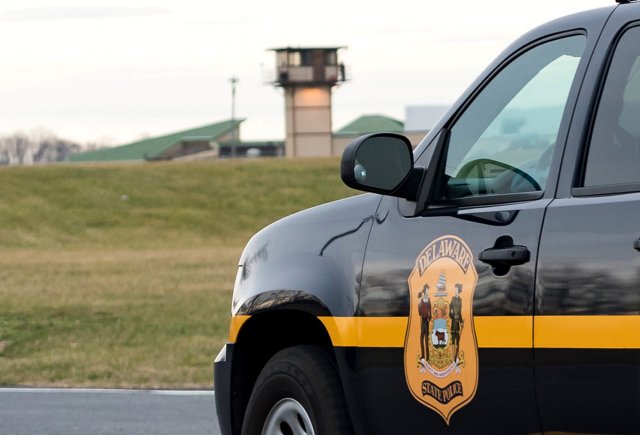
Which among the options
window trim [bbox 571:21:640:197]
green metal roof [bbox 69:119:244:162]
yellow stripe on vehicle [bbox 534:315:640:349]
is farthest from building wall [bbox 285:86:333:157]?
yellow stripe on vehicle [bbox 534:315:640:349]

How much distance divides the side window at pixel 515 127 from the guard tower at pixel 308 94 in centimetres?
10507

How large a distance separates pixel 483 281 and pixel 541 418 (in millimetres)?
456

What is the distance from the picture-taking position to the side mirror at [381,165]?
526 cm

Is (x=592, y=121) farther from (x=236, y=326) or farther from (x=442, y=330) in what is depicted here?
(x=236, y=326)

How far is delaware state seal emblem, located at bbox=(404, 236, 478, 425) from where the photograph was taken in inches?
193

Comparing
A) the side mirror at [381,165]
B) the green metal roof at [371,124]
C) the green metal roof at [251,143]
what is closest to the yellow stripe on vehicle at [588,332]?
the side mirror at [381,165]

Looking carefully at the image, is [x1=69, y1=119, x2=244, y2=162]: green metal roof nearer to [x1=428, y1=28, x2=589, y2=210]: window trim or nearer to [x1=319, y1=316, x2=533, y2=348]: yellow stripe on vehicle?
[x1=319, y1=316, x2=533, y2=348]: yellow stripe on vehicle

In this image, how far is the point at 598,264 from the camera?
4320mm

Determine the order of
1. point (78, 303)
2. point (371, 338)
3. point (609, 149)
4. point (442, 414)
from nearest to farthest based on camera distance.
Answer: point (609, 149), point (442, 414), point (371, 338), point (78, 303)

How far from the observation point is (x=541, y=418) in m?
4.63

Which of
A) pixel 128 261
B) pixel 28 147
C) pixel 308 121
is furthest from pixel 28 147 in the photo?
pixel 128 261

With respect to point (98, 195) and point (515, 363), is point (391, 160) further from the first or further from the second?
point (98, 195)

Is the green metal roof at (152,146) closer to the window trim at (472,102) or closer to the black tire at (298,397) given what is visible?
the black tire at (298,397)

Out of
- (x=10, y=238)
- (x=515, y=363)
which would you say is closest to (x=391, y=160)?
(x=515, y=363)
